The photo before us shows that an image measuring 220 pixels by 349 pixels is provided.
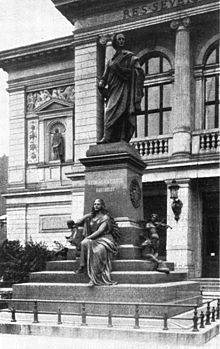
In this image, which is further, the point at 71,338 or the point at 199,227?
the point at 199,227

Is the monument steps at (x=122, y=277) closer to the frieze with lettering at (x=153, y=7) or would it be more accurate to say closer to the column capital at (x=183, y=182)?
the column capital at (x=183, y=182)

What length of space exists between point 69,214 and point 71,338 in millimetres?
18915

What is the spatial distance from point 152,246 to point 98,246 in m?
1.33

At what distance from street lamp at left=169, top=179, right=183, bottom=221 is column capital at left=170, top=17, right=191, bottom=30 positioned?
→ 6.67 meters

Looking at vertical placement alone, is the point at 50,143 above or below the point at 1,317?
above

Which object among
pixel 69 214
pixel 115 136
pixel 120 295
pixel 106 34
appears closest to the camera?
pixel 120 295

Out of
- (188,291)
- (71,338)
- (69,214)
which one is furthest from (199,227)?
A: (71,338)

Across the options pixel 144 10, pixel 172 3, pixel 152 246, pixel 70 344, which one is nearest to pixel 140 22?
pixel 144 10

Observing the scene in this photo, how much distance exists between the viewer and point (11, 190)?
29500mm

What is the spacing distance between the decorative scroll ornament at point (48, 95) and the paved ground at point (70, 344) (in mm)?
20572

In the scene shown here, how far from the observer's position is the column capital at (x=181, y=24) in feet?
74.3

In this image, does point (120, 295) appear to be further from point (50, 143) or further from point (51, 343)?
point (50, 143)

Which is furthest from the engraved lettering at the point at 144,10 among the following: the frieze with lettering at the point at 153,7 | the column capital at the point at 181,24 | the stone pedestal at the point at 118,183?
the stone pedestal at the point at 118,183

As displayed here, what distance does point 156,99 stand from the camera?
2462cm
